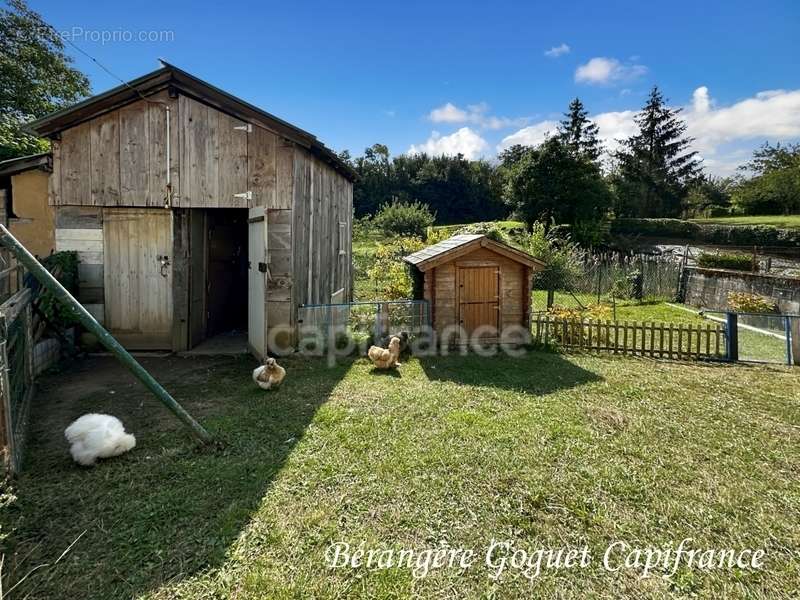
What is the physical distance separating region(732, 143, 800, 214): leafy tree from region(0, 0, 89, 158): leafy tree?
142 feet

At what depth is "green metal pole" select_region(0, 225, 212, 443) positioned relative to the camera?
310cm

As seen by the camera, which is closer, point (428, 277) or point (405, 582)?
point (405, 582)

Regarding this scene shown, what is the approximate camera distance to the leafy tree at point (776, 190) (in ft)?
98.8

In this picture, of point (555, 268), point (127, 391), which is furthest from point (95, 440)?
point (555, 268)

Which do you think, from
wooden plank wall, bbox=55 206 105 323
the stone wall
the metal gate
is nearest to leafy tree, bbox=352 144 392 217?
the stone wall

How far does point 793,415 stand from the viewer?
499cm

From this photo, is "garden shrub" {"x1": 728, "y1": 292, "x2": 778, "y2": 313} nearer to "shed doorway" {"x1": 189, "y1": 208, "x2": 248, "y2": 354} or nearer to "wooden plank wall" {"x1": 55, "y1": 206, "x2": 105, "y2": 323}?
"shed doorway" {"x1": 189, "y1": 208, "x2": 248, "y2": 354}

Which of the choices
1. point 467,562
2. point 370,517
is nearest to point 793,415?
point 467,562

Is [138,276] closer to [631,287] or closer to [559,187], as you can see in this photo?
[631,287]

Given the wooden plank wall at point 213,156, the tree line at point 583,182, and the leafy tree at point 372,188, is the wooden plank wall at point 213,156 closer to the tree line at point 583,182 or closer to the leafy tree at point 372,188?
the tree line at point 583,182

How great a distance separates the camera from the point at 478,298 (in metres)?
7.84

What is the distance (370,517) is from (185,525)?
124 cm

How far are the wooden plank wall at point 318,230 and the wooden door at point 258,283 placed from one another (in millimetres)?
626

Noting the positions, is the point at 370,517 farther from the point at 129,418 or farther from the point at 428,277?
the point at 428,277
